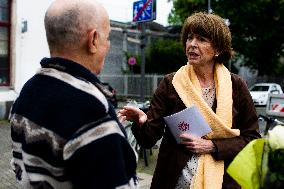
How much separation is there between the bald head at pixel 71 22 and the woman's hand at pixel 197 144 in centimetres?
100

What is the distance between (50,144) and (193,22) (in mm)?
1381

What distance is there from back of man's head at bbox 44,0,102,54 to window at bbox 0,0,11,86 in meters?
12.8

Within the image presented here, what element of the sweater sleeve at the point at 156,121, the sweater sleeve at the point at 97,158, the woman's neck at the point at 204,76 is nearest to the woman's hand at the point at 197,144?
the sweater sleeve at the point at 156,121

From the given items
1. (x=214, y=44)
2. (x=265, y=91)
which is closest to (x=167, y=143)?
(x=214, y=44)

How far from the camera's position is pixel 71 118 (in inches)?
56.8

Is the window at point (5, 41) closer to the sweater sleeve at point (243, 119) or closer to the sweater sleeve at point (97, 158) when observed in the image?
the sweater sleeve at point (243, 119)

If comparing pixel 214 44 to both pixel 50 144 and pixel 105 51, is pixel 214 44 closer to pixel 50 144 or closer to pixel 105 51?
pixel 105 51

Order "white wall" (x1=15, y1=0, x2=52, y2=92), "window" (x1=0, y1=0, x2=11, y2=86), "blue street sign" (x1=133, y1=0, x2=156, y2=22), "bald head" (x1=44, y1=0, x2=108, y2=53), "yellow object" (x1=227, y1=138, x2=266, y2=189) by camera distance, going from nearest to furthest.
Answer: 1. "yellow object" (x1=227, y1=138, x2=266, y2=189)
2. "bald head" (x1=44, y1=0, x2=108, y2=53)
3. "blue street sign" (x1=133, y1=0, x2=156, y2=22)
4. "window" (x1=0, y1=0, x2=11, y2=86)
5. "white wall" (x1=15, y1=0, x2=52, y2=92)

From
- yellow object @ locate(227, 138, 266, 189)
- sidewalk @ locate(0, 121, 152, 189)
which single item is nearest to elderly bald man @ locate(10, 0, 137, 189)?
yellow object @ locate(227, 138, 266, 189)

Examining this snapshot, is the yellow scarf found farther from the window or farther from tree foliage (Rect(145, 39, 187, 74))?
tree foliage (Rect(145, 39, 187, 74))

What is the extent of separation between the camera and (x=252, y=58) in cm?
2998

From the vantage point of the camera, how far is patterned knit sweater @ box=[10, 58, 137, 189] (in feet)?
4.66

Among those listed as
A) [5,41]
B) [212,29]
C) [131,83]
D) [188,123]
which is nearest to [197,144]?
[188,123]

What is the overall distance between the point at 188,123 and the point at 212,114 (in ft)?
0.44
